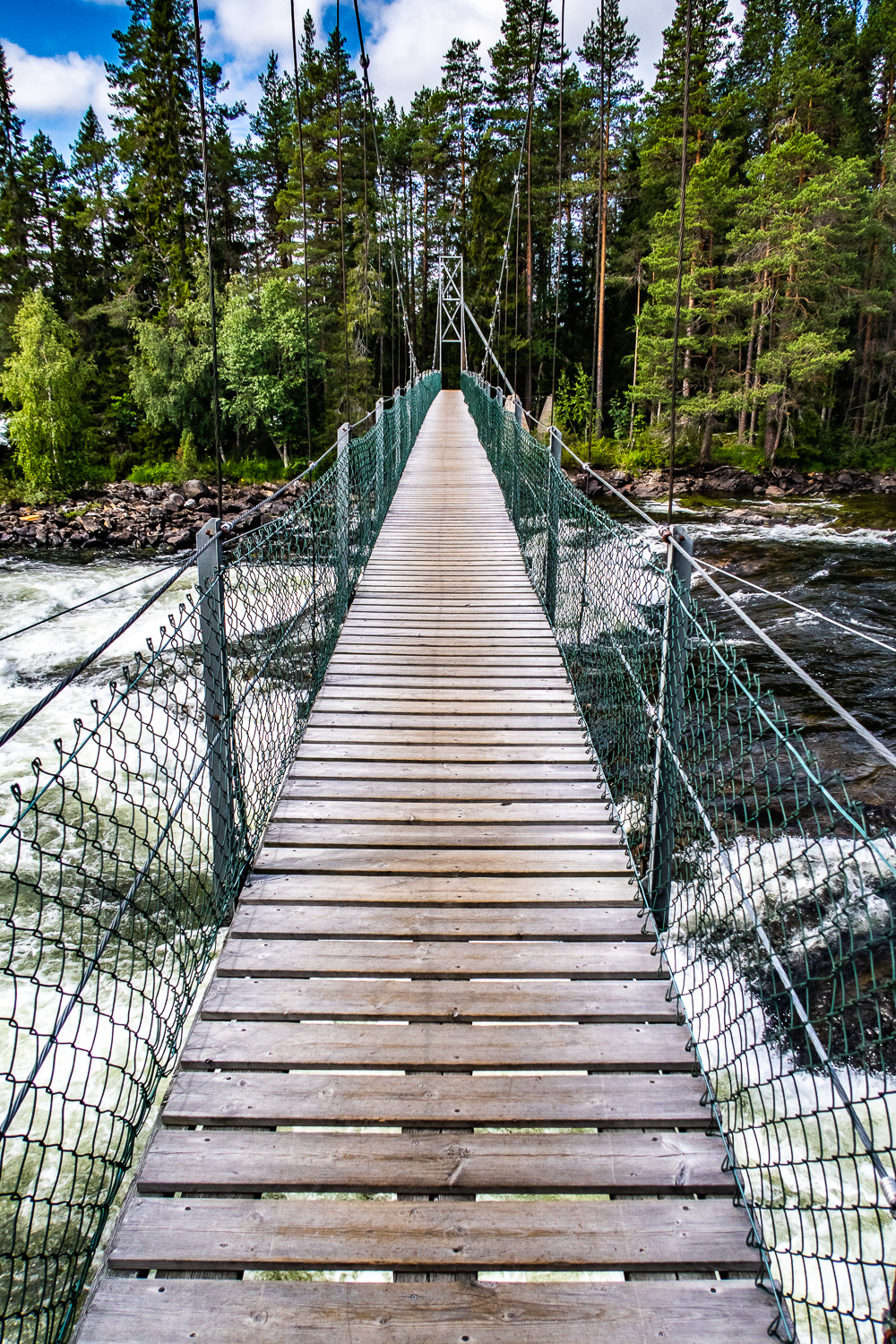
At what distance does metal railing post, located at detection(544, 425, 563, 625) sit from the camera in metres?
4.14

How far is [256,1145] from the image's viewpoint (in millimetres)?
1481

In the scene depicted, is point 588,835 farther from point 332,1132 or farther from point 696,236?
point 696,236

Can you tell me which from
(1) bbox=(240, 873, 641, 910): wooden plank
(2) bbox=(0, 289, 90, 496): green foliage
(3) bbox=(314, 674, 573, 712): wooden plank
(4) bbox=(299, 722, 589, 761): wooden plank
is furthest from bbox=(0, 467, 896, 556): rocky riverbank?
(1) bbox=(240, 873, 641, 910): wooden plank

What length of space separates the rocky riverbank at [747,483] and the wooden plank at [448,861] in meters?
14.3

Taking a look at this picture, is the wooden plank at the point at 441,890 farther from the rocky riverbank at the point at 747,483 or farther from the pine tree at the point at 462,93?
the pine tree at the point at 462,93

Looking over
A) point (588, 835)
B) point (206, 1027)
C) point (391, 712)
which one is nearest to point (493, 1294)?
point (206, 1027)

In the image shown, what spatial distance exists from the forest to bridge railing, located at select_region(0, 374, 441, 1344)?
1305 centimetres

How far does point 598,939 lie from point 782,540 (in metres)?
11.3

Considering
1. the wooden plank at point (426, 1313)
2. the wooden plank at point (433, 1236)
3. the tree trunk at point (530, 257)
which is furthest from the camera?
the tree trunk at point (530, 257)

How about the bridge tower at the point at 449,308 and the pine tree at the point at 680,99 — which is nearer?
the pine tree at the point at 680,99

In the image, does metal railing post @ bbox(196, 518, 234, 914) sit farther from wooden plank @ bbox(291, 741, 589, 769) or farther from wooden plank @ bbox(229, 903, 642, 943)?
wooden plank @ bbox(291, 741, 589, 769)

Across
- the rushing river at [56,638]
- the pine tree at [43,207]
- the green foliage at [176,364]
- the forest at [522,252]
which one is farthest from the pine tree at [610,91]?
the pine tree at [43,207]

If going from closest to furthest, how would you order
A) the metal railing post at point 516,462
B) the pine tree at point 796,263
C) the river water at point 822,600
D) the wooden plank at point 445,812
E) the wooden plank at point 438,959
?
1. the wooden plank at point 438,959
2. the wooden plank at point 445,812
3. the river water at point 822,600
4. the metal railing post at point 516,462
5. the pine tree at point 796,263

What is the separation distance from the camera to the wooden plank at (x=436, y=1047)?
5.44 feet
